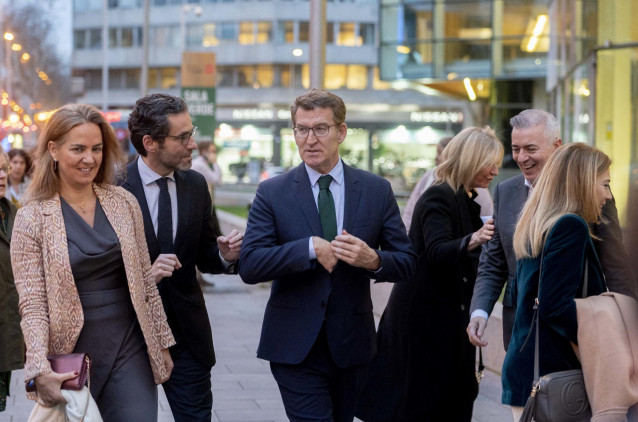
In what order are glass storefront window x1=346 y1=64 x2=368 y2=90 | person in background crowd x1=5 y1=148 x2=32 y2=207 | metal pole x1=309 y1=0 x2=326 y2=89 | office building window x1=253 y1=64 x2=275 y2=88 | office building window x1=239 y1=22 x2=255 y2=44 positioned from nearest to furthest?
person in background crowd x1=5 y1=148 x2=32 y2=207 < metal pole x1=309 y1=0 x2=326 y2=89 < glass storefront window x1=346 y1=64 x2=368 y2=90 < office building window x1=253 y1=64 x2=275 y2=88 < office building window x1=239 y1=22 x2=255 y2=44

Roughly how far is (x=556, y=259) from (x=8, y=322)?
125 inches

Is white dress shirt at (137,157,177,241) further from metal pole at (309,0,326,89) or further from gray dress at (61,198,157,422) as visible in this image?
metal pole at (309,0,326,89)

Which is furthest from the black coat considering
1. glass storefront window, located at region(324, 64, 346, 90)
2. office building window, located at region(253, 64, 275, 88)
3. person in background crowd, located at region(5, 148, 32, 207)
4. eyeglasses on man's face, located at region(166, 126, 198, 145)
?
office building window, located at region(253, 64, 275, 88)

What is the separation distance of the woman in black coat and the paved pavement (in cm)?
153

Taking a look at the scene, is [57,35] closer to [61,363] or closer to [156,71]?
[156,71]

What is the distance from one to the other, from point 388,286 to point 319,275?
7.13m

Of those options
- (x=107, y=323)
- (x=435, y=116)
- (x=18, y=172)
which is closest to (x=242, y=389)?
(x=18, y=172)

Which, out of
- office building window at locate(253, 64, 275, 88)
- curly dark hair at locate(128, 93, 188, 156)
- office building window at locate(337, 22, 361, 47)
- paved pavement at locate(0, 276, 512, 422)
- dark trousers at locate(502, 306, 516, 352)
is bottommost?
paved pavement at locate(0, 276, 512, 422)

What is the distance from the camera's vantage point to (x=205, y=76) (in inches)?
740

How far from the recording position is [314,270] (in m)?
4.59

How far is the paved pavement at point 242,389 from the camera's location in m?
7.52

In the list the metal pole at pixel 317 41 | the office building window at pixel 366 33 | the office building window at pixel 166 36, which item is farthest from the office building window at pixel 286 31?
the metal pole at pixel 317 41

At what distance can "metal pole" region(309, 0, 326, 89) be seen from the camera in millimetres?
12367

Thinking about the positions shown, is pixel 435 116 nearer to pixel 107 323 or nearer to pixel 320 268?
pixel 320 268
